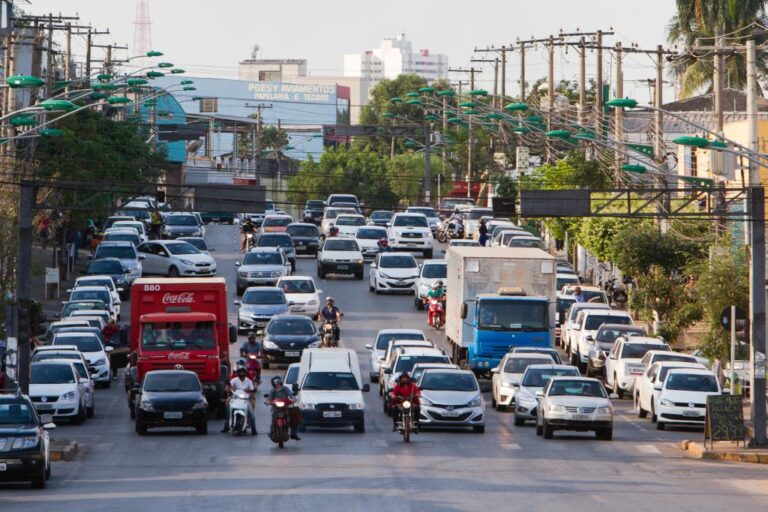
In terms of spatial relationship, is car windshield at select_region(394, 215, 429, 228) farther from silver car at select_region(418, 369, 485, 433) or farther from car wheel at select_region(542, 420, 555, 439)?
car wheel at select_region(542, 420, 555, 439)

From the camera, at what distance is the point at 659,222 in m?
60.5

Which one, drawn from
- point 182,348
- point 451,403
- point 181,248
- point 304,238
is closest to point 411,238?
point 304,238

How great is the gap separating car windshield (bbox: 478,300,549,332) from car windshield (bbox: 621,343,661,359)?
2.18m

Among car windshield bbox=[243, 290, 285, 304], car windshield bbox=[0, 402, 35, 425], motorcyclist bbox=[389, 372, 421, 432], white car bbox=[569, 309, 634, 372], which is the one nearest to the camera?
car windshield bbox=[0, 402, 35, 425]

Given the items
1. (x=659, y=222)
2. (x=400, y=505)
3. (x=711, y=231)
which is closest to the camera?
(x=400, y=505)

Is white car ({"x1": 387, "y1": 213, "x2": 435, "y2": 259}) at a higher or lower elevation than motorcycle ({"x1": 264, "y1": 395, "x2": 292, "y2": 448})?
higher

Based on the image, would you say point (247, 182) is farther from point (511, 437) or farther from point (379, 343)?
point (511, 437)

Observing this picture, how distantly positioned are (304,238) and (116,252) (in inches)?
549

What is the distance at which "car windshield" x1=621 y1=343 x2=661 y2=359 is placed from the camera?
1801 inches

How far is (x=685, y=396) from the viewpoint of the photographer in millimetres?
39219

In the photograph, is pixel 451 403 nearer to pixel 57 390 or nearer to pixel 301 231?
pixel 57 390

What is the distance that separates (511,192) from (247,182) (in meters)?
56.0

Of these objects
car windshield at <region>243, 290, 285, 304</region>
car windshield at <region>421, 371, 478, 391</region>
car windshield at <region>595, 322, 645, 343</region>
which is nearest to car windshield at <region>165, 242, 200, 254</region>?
car windshield at <region>243, 290, 285, 304</region>

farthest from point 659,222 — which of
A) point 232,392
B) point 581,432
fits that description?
point 232,392
